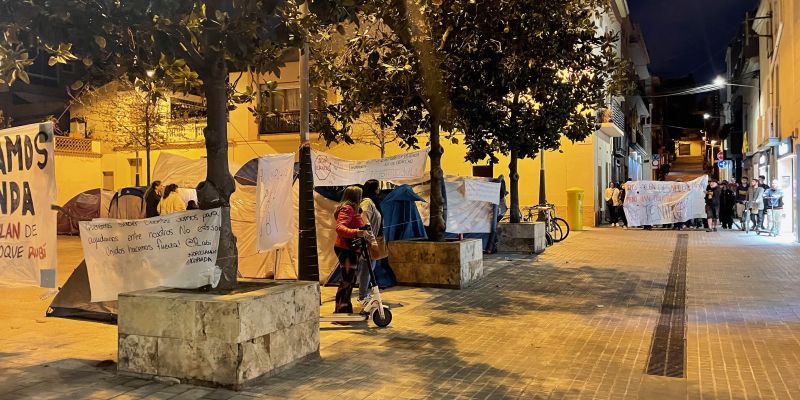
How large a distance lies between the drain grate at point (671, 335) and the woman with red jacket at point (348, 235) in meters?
3.30

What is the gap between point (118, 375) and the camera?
522cm

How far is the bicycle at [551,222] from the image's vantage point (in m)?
17.5

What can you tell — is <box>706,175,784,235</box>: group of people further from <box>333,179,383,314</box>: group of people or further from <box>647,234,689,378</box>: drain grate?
<box>333,179,383,314</box>: group of people

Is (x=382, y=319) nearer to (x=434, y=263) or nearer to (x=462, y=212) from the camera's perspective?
(x=434, y=263)

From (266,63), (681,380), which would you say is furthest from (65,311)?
(681,380)

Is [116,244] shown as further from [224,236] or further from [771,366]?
[771,366]

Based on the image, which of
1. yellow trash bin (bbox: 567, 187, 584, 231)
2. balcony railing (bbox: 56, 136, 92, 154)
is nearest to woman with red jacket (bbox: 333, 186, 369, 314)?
yellow trash bin (bbox: 567, 187, 584, 231)

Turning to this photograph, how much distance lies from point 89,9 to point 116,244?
2098mm

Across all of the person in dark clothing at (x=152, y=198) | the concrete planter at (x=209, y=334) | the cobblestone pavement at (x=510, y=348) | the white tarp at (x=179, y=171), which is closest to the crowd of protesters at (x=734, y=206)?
the cobblestone pavement at (x=510, y=348)

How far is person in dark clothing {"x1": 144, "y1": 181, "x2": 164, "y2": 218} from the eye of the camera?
32.3 feet

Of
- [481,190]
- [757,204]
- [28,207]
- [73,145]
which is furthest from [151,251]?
[73,145]

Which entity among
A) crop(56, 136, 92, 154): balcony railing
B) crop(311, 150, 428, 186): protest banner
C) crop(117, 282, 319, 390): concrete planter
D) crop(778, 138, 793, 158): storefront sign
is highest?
crop(56, 136, 92, 154): balcony railing

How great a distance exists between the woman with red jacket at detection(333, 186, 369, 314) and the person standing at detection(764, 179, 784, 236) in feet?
50.8

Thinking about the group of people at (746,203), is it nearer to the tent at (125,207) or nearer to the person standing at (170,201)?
the person standing at (170,201)
